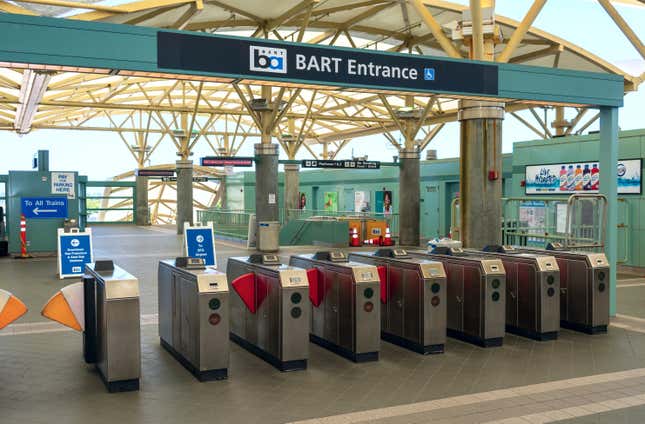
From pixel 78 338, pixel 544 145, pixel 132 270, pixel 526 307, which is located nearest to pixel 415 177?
pixel 544 145

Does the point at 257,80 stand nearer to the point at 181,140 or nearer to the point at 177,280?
the point at 177,280

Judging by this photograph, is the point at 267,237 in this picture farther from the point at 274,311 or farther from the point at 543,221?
the point at 274,311

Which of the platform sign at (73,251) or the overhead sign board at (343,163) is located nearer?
the platform sign at (73,251)

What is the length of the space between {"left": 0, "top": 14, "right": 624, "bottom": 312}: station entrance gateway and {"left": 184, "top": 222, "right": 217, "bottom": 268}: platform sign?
17.8 ft

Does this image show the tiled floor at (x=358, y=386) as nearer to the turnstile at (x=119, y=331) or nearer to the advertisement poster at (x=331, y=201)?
the turnstile at (x=119, y=331)

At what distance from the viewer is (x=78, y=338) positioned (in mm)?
8047

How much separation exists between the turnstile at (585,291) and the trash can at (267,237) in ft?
38.8

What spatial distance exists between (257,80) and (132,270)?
332 inches

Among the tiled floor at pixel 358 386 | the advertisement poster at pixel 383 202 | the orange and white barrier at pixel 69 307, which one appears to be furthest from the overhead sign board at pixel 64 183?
the advertisement poster at pixel 383 202

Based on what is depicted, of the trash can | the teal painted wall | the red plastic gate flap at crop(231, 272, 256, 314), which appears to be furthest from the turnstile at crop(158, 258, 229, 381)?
the trash can

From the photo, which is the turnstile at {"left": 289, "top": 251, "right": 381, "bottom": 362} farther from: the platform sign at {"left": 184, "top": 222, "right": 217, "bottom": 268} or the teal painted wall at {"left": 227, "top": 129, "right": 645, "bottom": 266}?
the teal painted wall at {"left": 227, "top": 129, "right": 645, "bottom": 266}

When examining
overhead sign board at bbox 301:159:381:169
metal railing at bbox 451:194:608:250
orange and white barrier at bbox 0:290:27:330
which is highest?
overhead sign board at bbox 301:159:381:169

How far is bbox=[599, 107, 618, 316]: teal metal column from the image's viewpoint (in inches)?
369

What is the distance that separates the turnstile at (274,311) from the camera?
6.52m
